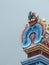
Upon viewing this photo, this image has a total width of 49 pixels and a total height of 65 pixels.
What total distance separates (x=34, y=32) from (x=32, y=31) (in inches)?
5.1

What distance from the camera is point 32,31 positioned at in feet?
65.0

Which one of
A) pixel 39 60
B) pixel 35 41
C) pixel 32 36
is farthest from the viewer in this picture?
pixel 32 36

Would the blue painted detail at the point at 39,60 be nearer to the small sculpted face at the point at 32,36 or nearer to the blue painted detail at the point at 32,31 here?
the blue painted detail at the point at 32,31

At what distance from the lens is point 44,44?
19062 mm

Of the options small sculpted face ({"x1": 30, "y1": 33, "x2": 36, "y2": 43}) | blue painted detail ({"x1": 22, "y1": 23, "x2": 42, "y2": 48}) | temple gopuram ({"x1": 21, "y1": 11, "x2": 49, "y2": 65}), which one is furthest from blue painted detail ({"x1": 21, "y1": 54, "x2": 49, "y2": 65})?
small sculpted face ({"x1": 30, "y1": 33, "x2": 36, "y2": 43})

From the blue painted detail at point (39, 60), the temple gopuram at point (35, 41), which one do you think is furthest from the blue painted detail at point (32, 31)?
the blue painted detail at point (39, 60)

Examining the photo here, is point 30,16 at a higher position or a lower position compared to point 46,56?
higher

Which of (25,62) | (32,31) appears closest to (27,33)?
(32,31)

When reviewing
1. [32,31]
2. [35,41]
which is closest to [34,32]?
[32,31]

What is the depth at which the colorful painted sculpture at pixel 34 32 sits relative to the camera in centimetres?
1912

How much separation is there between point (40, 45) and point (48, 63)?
0.97 meters

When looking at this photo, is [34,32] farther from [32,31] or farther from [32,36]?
[32,36]

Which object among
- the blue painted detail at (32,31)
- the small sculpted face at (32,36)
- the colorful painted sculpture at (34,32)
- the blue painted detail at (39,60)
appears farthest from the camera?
the small sculpted face at (32,36)

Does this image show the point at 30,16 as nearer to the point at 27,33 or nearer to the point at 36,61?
the point at 27,33
